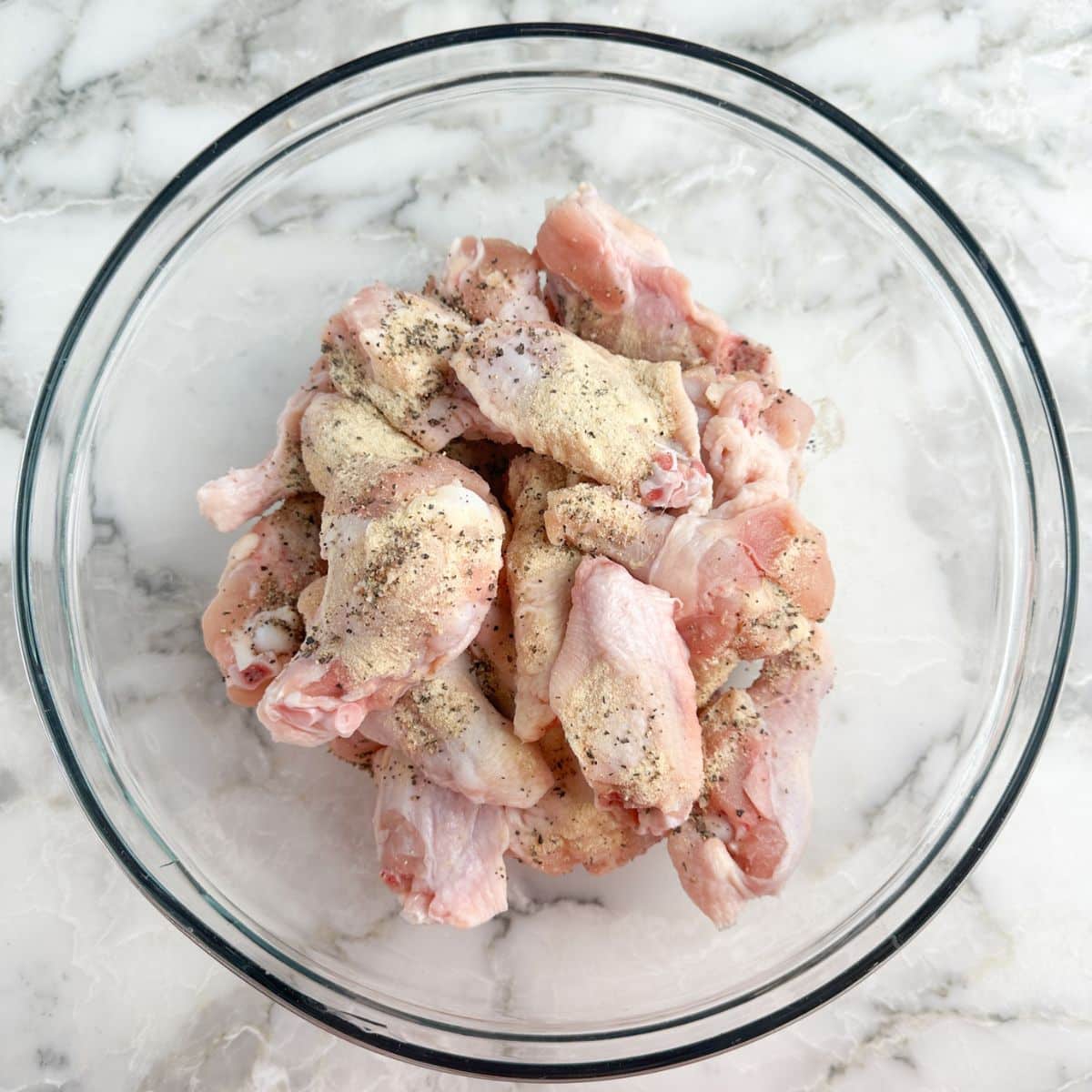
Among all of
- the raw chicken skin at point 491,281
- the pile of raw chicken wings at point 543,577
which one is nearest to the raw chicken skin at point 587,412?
the pile of raw chicken wings at point 543,577

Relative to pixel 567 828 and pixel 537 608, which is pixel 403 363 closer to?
pixel 537 608

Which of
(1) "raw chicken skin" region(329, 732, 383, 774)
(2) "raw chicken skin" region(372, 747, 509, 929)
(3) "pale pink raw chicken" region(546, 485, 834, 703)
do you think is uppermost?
(3) "pale pink raw chicken" region(546, 485, 834, 703)

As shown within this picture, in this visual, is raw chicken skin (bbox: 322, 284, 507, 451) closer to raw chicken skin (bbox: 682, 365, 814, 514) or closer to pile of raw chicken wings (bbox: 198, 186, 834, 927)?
pile of raw chicken wings (bbox: 198, 186, 834, 927)

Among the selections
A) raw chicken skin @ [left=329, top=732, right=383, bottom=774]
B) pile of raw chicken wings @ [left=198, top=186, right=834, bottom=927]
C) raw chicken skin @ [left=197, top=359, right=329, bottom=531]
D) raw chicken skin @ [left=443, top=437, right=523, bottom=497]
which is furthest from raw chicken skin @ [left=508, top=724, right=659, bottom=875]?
raw chicken skin @ [left=197, top=359, right=329, bottom=531]

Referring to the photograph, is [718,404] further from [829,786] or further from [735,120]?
[829,786]

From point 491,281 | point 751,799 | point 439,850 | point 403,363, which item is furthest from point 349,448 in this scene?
point 751,799

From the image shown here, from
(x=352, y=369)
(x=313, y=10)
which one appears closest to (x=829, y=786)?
(x=352, y=369)

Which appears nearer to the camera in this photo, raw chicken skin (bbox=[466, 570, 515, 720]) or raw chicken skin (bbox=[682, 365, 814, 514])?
raw chicken skin (bbox=[682, 365, 814, 514])
